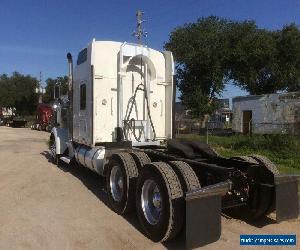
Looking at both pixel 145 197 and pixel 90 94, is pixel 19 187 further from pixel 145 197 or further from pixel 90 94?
pixel 145 197

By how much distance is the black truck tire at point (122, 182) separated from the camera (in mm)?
7230

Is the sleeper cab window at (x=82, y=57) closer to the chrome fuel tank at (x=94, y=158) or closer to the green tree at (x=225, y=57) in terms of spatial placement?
the chrome fuel tank at (x=94, y=158)

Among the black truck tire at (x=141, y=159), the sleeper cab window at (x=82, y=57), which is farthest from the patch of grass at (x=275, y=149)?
the black truck tire at (x=141, y=159)

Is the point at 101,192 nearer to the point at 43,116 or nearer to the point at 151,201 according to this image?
the point at 151,201

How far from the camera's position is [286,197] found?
617cm

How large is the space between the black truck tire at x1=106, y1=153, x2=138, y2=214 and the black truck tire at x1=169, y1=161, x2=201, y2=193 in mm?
1350

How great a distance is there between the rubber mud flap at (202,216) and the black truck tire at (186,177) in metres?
0.37

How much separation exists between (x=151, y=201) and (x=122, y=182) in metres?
1.17

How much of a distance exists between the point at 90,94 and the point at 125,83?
900 mm

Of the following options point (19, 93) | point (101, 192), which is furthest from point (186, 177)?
point (19, 93)

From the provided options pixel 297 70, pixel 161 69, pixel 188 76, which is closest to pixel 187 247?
pixel 161 69

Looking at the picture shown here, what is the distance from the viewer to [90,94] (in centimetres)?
988

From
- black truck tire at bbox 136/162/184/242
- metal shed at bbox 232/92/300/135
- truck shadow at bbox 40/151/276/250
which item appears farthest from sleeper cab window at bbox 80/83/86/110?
metal shed at bbox 232/92/300/135

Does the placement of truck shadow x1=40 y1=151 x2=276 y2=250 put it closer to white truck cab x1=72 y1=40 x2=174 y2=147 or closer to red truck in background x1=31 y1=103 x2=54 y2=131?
white truck cab x1=72 y1=40 x2=174 y2=147
